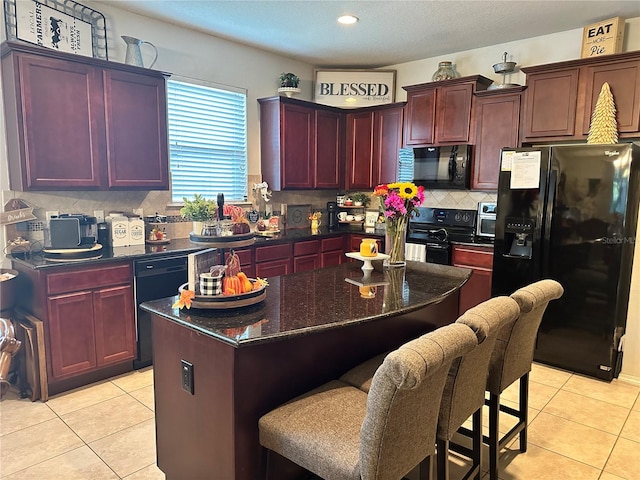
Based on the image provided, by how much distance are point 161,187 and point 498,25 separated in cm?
329

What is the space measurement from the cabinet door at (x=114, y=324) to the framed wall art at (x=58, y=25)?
183 centimetres

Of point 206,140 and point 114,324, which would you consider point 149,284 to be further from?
point 206,140

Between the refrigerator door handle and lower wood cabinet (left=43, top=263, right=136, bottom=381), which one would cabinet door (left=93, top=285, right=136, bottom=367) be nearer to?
lower wood cabinet (left=43, top=263, right=136, bottom=381)

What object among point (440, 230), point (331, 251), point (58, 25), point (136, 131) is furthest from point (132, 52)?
point (440, 230)

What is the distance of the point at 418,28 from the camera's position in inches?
160

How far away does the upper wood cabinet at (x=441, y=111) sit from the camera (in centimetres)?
437

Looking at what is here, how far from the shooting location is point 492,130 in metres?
4.23

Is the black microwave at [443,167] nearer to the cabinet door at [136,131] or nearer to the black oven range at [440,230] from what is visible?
the black oven range at [440,230]

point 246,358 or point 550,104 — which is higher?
point 550,104

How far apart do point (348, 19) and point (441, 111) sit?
136cm

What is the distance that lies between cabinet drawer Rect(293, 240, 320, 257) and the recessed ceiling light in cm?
211

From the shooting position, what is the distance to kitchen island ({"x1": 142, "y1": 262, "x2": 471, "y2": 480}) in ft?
5.29

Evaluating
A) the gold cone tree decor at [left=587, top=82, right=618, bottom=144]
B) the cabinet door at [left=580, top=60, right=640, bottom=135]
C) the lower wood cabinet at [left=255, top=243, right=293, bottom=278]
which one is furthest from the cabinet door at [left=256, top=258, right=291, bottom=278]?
the cabinet door at [left=580, top=60, right=640, bottom=135]

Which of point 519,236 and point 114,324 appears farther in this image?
point 519,236
